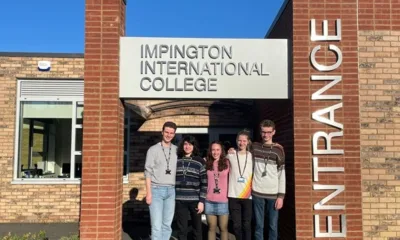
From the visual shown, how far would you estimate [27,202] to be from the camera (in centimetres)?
874

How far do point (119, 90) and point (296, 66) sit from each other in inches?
93.6

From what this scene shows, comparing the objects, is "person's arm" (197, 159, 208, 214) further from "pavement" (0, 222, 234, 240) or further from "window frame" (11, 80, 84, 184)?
"window frame" (11, 80, 84, 184)

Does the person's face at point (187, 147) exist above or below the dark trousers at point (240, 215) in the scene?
above

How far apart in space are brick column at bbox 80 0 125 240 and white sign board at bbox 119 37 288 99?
0.19 metres

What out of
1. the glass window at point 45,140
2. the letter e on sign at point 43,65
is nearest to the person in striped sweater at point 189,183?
the glass window at point 45,140

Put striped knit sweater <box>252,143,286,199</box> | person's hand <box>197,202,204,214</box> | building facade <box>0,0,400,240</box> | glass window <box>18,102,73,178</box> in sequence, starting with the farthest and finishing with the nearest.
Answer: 1. glass window <box>18,102,73,178</box>
2. building facade <box>0,0,400,240</box>
3. person's hand <box>197,202,204,214</box>
4. striped knit sweater <box>252,143,286,199</box>

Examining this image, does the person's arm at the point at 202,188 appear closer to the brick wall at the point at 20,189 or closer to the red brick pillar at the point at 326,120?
the red brick pillar at the point at 326,120

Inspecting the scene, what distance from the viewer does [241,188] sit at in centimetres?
483

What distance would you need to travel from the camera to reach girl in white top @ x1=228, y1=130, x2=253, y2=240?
4828mm

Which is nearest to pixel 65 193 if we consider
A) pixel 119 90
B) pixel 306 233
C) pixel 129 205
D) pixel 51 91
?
pixel 129 205

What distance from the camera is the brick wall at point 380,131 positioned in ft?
17.7

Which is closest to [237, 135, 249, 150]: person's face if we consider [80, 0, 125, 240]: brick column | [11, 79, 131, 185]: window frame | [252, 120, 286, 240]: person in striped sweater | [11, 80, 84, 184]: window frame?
[252, 120, 286, 240]: person in striped sweater

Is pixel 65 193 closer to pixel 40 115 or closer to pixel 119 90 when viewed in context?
pixel 40 115

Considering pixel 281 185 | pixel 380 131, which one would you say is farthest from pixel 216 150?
pixel 380 131
